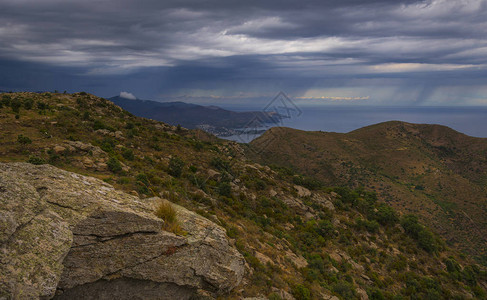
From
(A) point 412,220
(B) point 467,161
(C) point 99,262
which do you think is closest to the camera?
(C) point 99,262

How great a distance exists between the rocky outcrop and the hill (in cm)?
8

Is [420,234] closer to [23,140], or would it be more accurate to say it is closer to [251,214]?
[251,214]

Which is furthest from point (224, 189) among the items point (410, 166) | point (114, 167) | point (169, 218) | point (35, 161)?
point (410, 166)

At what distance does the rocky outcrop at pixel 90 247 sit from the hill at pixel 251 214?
0.08 m

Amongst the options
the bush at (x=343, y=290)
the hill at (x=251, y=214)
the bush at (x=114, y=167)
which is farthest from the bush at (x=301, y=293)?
the bush at (x=114, y=167)

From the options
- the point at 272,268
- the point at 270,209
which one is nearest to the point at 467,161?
the point at 270,209

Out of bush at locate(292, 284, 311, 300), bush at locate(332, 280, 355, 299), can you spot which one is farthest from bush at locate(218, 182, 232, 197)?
bush at locate(332, 280, 355, 299)

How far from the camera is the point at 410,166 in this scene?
75812 millimetres

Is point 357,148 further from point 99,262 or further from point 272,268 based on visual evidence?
point 99,262

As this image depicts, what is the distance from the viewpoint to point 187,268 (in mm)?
7332

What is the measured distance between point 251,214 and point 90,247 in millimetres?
12602

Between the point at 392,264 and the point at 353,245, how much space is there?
12.1 ft

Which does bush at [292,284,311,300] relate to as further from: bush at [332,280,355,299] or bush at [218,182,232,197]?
bush at [218,182,232,197]

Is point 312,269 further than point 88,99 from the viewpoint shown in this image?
No
